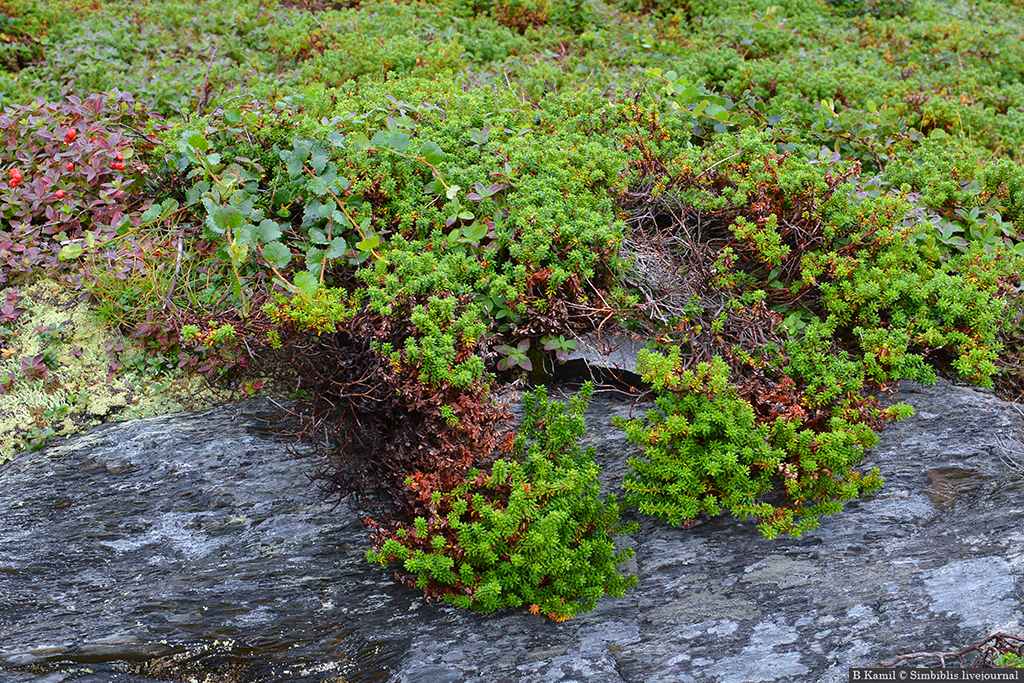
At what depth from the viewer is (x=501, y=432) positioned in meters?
2.85

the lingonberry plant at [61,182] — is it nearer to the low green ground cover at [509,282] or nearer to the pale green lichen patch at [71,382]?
the low green ground cover at [509,282]

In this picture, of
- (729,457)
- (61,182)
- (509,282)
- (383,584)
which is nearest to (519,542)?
(383,584)

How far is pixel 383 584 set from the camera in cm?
284

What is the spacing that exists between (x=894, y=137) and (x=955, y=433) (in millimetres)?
2325

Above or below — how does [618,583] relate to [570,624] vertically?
above

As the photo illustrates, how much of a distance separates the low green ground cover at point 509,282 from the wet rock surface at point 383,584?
208 mm

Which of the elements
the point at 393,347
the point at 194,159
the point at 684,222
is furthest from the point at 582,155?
the point at 194,159

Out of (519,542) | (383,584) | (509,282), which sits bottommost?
(383,584)

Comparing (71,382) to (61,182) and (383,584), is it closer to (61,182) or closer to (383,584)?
(61,182)

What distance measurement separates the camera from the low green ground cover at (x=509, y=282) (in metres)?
2.69

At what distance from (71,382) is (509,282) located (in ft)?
6.78

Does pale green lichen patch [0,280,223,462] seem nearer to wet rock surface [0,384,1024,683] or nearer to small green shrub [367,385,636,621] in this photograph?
wet rock surface [0,384,1024,683]

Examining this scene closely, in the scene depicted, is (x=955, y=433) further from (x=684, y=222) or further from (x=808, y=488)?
(x=684, y=222)

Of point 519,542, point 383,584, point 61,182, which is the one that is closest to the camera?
point 519,542
